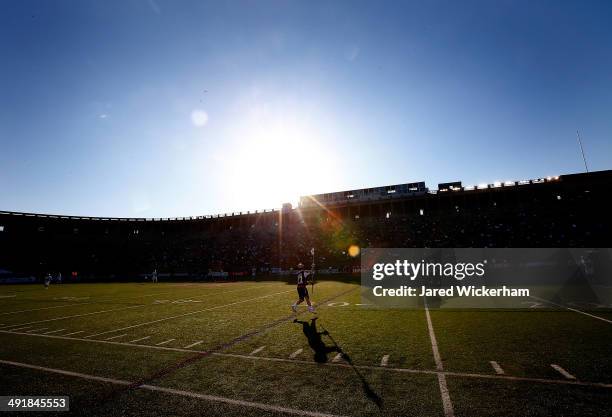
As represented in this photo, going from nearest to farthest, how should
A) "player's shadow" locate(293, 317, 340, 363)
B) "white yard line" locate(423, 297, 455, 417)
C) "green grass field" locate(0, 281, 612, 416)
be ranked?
A: "white yard line" locate(423, 297, 455, 417), "green grass field" locate(0, 281, 612, 416), "player's shadow" locate(293, 317, 340, 363)

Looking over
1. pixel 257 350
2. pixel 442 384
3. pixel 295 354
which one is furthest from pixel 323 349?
pixel 442 384

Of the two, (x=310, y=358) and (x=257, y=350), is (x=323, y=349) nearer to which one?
(x=310, y=358)

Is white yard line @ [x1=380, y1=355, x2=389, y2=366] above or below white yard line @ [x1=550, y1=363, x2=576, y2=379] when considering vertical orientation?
above

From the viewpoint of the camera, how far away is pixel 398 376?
673cm

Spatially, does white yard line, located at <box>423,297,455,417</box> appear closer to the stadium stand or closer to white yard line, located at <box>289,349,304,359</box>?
white yard line, located at <box>289,349,304,359</box>

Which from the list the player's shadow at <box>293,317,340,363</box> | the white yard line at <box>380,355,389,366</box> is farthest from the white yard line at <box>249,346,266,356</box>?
the white yard line at <box>380,355,389,366</box>

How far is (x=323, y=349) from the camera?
29.2 feet

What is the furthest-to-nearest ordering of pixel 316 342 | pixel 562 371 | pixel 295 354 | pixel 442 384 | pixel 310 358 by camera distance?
pixel 316 342 < pixel 295 354 < pixel 310 358 < pixel 562 371 < pixel 442 384

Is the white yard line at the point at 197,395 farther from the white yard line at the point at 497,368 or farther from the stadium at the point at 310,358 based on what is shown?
the white yard line at the point at 497,368

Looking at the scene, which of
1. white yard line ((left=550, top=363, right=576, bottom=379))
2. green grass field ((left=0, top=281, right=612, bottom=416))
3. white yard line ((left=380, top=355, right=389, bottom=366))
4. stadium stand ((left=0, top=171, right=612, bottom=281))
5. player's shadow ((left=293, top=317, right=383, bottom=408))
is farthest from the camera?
stadium stand ((left=0, top=171, right=612, bottom=281))

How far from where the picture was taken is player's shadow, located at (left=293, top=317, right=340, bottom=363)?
8.30m

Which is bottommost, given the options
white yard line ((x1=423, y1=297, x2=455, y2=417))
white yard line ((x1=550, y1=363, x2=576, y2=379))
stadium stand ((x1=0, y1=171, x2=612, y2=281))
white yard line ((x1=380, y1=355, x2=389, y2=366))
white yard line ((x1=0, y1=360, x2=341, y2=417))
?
white yard line ((x1=550, y1=363, x2=576, y2=379))

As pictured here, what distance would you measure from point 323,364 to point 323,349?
127cm

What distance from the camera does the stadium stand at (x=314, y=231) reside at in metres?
46.1
